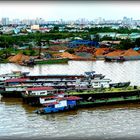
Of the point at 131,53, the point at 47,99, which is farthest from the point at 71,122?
the point at 131,53

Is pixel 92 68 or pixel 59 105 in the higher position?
pixel 59 105

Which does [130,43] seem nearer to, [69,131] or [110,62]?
[110,62]

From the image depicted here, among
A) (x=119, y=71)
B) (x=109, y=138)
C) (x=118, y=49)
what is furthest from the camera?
(x=118, y=49)

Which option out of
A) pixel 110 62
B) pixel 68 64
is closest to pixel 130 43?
pixel 110 62

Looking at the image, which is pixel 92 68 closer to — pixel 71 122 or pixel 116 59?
pixel 116 59

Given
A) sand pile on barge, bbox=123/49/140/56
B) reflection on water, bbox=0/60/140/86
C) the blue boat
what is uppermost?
sand pile on barge, bbox=123/49/140/56

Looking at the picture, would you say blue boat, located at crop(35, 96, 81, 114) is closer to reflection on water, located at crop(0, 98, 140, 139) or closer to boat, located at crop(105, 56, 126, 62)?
reflection on water, located at crop(0, 98, 140, 139)

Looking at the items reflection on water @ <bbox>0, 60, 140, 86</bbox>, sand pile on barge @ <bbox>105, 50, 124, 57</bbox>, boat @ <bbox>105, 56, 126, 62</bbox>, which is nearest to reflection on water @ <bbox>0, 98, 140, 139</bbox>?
reflection on water @ <bbox>0, 60, 140, 86</bbox>

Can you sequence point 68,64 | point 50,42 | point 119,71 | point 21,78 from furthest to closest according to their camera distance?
point 50,42, point 68,64, point 119,71, point 21,78
